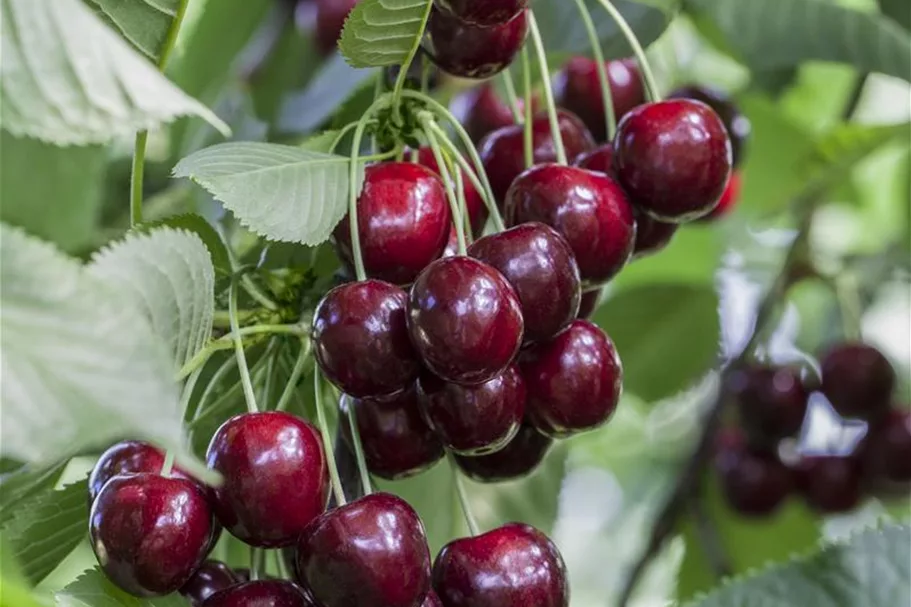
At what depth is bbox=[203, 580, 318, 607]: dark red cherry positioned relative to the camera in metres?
0.55

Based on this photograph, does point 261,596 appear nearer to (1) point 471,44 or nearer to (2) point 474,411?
(2) point 474,411

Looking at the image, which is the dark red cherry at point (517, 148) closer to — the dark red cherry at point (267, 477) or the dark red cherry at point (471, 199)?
the dark red cherry at point (471, 199)

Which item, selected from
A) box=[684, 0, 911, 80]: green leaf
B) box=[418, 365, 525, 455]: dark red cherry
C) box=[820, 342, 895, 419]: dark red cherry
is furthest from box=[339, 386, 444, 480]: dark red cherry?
box=[820, 342, 895, 419]: dark red cherry

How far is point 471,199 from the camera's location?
0.71 meters

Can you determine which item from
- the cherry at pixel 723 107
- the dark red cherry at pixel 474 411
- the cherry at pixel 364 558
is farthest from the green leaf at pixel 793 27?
the cherry at pixel 364 558

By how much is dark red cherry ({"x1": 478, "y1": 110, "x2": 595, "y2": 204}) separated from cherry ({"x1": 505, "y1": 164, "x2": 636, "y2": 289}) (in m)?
0.07

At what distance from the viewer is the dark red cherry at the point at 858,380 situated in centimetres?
130

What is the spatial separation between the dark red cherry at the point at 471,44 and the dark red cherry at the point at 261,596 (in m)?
0.31

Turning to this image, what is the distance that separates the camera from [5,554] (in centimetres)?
46

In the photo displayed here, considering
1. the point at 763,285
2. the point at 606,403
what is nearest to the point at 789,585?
the point at 606,403

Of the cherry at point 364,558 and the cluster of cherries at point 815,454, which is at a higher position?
the cherry at point 364,558

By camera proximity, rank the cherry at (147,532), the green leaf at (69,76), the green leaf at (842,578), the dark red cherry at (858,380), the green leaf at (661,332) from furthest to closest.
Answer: the green leaf at (661,332)
the dark red cherry at (858,380)
the green leaf at (842,578)
the cherry at (147,532)
the green leaf at (69,76)

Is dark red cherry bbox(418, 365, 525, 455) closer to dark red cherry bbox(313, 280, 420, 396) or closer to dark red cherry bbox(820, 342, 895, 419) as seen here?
dark red cherry bbox(313, 280, 420, 396)

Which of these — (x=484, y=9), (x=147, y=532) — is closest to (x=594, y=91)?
(x=484, y=9)
